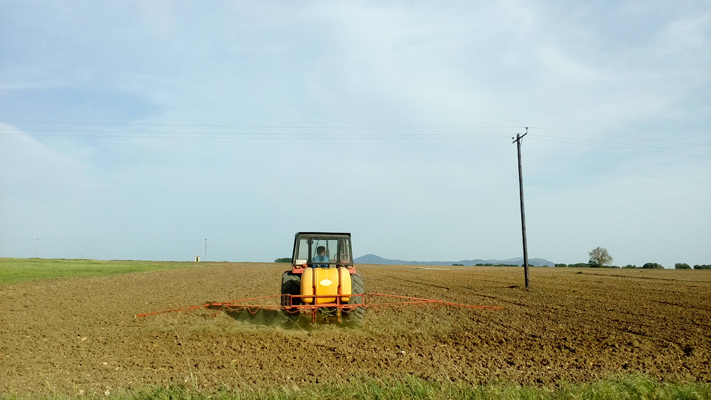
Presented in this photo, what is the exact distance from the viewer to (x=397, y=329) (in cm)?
1253

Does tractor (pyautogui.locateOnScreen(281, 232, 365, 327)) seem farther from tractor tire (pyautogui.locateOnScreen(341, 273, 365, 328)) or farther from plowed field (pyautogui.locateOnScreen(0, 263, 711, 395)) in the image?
plowed field (pyautogui.locateOnScreen(0, 263, 711, 395))

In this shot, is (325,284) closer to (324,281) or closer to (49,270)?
(324,281)

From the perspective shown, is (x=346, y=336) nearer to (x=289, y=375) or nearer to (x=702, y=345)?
(x=289, y=375)

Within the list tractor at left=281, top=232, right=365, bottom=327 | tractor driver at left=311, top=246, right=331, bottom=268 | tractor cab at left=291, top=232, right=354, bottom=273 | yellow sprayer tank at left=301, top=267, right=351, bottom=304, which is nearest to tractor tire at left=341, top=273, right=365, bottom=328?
tractor at left=281, top=232, right=365, bottom=327

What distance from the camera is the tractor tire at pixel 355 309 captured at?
1215 centimetres

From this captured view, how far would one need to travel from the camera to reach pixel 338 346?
1025cm

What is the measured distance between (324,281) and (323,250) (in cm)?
159

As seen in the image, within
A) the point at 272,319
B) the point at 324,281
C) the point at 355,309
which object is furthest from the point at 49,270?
the point at 355,309

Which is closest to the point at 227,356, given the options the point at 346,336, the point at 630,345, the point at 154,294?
the point at 346,336

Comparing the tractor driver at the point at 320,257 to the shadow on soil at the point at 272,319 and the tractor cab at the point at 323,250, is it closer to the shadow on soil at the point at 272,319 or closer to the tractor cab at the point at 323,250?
the tractor cab at the point at 323,250

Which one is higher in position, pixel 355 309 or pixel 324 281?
pixel 324 281

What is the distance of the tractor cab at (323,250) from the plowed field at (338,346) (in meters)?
1.49

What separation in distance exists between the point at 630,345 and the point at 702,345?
142 cm

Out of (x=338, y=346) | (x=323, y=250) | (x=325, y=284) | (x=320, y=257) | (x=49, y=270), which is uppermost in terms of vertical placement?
(x=323, y=250)
